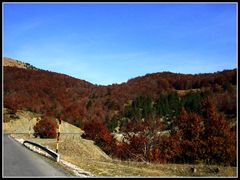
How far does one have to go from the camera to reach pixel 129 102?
173m

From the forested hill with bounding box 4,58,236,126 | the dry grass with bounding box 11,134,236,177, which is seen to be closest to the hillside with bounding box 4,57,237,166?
the forested hill with bounding box 4,58,236,126

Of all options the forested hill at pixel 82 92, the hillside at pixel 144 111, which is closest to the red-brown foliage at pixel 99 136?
the hillside at pixel 144 111

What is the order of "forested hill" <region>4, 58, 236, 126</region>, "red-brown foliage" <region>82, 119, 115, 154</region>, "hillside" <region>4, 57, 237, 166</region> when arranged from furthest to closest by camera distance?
"forested hill" <region>4, 58, 236, 126</region> < "hillside" <region>4, 57, 237, 166</region> < "red-brown foliage" <region>82, 119, 115, 154</region>

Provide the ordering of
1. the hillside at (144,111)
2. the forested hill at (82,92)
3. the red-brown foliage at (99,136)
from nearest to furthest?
the red-brown foliage at (99,136), the hillside at (144,111), the forested hill at (82,92)

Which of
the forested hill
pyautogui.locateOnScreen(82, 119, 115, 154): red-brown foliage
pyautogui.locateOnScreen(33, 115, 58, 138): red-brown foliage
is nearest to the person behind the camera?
pyautogui.locateOnScreen(82, 119, 115, 154): red-brown foliage

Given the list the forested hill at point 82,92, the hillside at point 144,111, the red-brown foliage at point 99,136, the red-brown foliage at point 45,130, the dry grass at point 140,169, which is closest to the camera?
the dry grass at point 140,169

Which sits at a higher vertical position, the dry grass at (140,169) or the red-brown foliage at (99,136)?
the dry grass at (140,169)

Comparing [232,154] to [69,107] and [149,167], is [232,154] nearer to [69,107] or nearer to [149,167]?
[149,167]

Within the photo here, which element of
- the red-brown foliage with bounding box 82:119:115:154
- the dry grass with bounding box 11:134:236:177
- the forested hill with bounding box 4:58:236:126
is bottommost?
the red-brown foliage with bounding box 82:119:115:154

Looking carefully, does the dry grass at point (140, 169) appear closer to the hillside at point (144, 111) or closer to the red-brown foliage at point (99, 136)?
the hillside at point (144, 111)

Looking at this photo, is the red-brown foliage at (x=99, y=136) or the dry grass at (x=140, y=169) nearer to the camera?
the dry grass at (x=140, y=169)

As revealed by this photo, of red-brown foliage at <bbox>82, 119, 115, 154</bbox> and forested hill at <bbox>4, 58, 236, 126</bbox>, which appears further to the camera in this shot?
forested hill at <bbox>4, 58, 236, 126</bbox>

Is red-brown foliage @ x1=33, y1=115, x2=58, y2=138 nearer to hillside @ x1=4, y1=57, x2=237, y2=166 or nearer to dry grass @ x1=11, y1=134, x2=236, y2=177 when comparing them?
hillside @ x1=4, y1=57, x2=237, y2=166

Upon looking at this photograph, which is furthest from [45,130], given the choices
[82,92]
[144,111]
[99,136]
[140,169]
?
[82,92]
